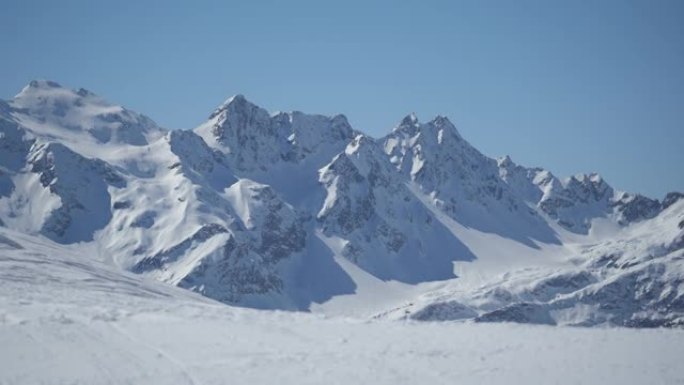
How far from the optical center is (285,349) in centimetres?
3309

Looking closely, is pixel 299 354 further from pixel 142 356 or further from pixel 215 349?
pixel 142 356

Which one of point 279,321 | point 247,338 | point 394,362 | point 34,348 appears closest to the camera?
point 34,348

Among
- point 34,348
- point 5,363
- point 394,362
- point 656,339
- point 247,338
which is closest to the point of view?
point 5,363

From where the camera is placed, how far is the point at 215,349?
1260 inches

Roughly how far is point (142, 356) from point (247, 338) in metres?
6.68

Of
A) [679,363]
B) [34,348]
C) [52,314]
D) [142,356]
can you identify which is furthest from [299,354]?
[679,363]

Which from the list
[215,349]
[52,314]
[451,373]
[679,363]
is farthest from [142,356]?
[679,363]

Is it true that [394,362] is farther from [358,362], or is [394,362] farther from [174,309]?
[174,309]

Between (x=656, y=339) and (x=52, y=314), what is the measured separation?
113ft

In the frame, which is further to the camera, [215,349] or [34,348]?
[215,349]

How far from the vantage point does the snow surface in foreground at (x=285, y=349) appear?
28.1 metres

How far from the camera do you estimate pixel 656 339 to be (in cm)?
3825

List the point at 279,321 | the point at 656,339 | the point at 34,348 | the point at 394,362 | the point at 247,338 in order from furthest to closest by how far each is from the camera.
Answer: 1. the point at 279,321
2. the point at 656,339
3. the point at 247,338
4. the point at 394,362
5. the point at 34,348

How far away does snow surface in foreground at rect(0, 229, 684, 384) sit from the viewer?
92.2ft
